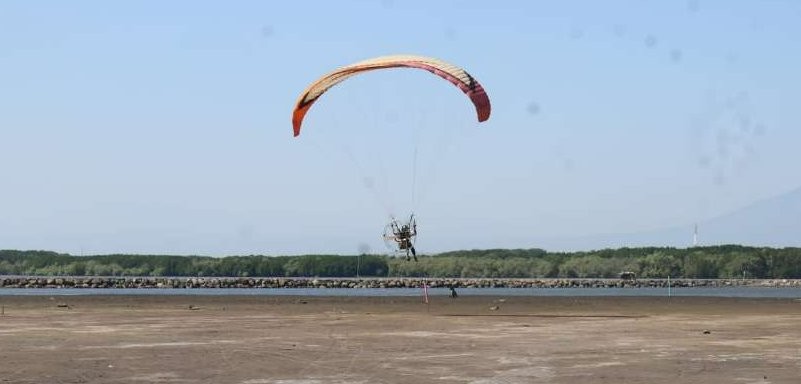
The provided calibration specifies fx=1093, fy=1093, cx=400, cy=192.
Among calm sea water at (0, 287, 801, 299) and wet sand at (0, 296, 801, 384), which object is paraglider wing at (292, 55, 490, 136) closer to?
wet sand at (0, 296, 801, 384)

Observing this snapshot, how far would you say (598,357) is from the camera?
24.5 meters

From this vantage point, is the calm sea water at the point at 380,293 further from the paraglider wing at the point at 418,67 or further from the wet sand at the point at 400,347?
the paraglider wing at the point at 418,67

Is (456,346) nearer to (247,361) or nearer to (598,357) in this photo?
(598,357)

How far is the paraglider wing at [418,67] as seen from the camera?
36000mm

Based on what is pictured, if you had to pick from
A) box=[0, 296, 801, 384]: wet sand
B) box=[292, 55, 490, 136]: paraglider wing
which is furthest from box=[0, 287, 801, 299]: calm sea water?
box=[292, 55, 490, 136]: paraglider wing

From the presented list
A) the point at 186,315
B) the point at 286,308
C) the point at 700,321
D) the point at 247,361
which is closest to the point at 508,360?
the point at 247,361

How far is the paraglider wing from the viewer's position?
36.0m

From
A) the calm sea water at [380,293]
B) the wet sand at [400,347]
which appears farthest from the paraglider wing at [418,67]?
the calm sea water at [380,293]

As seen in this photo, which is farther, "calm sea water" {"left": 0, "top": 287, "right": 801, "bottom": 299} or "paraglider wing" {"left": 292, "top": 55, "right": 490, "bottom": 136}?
"calm sea water" {"left": 0, "top": 287, "right": 801, "bottom": 299}

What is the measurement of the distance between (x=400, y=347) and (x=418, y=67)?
40.4ft

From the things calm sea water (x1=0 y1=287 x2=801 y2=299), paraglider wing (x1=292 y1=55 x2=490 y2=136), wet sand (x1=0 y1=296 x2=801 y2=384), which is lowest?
wet sand (x1=0 y1=296 x2=801 y2=384)

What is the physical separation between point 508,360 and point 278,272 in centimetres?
17461

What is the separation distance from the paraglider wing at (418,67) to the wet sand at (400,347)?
742 centimetres

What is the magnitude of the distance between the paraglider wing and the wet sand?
7424 mm
